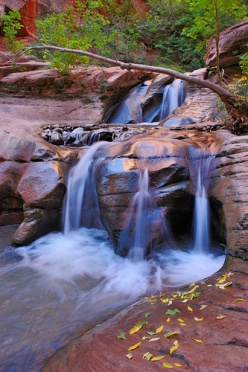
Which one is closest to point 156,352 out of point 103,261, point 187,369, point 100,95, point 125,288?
point 187,369

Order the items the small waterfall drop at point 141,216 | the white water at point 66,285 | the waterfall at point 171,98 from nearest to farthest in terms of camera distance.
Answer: the white water at point 66,285
the small waterfall drop at point 141,216
the waterfall at point 171,98

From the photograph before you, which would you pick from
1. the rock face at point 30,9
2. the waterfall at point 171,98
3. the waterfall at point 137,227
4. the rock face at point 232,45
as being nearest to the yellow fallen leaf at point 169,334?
the waterfall at point 137,227

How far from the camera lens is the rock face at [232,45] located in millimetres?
10337

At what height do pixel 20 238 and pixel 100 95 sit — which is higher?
pixel 100 95

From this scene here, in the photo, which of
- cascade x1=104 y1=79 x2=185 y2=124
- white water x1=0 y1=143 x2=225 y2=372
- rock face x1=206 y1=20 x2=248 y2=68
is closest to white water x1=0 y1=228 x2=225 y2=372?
white water x1=0 y1=143 x2=225 y2=372

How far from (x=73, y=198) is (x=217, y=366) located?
199 inches

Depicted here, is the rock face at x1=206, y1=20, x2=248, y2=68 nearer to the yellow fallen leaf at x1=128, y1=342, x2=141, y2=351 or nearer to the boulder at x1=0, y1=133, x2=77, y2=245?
the boulder at x1=0, y1=133, x2=77, y2=245

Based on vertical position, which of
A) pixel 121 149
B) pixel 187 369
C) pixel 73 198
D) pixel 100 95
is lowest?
Result: pixel 187 369

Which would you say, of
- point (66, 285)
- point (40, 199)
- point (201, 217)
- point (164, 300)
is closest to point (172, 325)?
point (164, 300)

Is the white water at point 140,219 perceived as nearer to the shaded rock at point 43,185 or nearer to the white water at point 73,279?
the white water at point 73,279

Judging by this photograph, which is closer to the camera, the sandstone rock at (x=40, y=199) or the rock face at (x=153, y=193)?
the rock face at (x=153, y=193)

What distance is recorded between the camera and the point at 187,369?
1.83 meters

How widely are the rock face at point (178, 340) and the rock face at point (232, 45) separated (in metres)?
10.3

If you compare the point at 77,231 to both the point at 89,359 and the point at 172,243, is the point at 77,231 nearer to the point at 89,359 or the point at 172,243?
the point at 172,243
